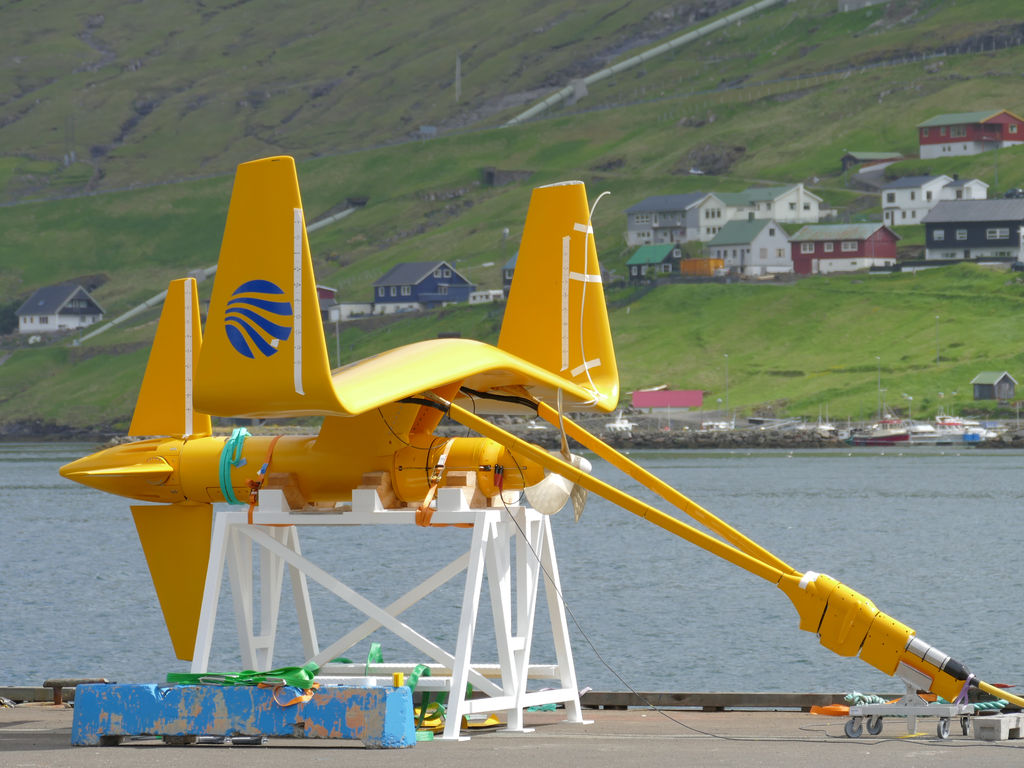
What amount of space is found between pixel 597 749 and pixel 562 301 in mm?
6391

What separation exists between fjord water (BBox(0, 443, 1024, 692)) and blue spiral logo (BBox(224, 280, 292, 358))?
290 inches

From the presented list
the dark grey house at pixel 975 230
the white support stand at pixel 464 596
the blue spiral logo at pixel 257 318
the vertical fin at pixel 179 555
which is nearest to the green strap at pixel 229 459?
the vertical fin at pixel 179 555

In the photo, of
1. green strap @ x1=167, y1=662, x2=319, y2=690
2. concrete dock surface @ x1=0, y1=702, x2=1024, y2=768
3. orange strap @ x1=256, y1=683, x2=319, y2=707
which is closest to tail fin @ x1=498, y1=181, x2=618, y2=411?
concrete dock surface @ x1=0, y1=702, x2=1024, y2=768

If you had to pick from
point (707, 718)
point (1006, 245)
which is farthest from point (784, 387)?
point (707, 718)

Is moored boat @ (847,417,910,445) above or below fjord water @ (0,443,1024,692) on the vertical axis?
above

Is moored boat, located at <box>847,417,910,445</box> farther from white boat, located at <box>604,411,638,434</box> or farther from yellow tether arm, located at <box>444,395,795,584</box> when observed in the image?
yellow tether arm, located at <box>444,395,795,584</box>

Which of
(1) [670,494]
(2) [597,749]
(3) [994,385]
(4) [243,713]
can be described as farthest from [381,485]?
(3) [994,385]

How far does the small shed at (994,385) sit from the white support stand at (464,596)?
462 ft

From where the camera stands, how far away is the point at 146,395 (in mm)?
21453

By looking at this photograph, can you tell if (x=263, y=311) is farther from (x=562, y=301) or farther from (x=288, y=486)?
(x=562, y=301)

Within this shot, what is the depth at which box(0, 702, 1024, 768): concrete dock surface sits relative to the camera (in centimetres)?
1578

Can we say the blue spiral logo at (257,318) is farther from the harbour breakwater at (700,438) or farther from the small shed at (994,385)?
the small shed at (994,385)

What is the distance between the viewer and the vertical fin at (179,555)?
21047 millimetres

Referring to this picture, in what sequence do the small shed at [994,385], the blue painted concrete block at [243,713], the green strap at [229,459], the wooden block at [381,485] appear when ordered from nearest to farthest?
the blue painted concrete block at [243,713] → the wooden block at [381,485] → the green strap at [229,459] → the small shed at [994,385]
